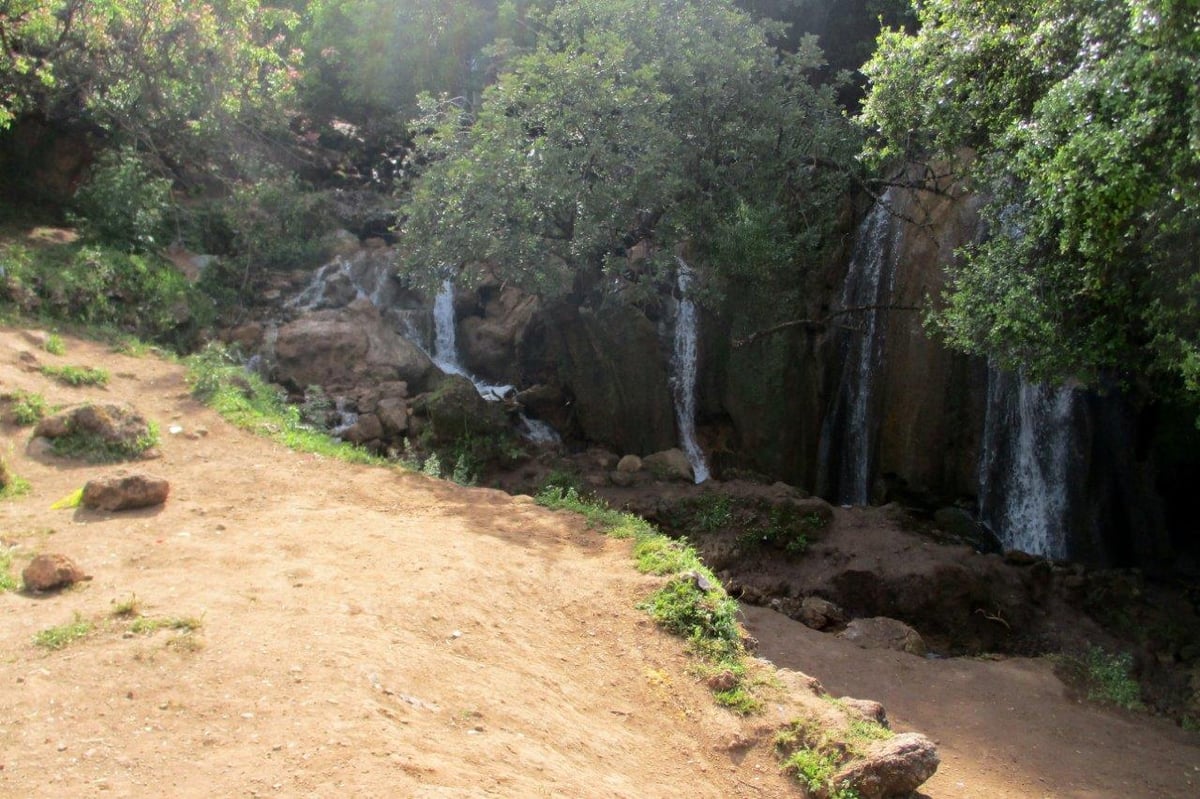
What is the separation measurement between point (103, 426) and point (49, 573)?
405 cm

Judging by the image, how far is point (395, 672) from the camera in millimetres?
5426

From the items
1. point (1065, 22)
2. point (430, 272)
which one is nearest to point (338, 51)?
point (430, 272)

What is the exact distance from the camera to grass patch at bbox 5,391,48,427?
991cm

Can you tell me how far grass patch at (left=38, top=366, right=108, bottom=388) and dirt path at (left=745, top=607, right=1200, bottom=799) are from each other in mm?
8152

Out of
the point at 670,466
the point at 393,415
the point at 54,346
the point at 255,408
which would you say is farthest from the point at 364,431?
the point at 670,466

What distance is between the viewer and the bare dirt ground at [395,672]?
14.4 feet

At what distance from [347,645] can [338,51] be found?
18.7 m

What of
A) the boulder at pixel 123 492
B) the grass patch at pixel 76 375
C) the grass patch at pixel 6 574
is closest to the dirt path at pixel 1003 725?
the boulder at pixel 123 492

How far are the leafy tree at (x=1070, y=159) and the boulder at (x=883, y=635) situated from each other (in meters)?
2.84

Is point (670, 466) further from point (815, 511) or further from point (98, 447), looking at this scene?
point (98, 447)

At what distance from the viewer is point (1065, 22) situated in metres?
7.60

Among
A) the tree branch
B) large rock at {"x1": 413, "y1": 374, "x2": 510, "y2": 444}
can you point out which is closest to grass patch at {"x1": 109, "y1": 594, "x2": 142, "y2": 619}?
large rock at {"x1": 413, "y1": 374, "x2": 510, "y2": 444}

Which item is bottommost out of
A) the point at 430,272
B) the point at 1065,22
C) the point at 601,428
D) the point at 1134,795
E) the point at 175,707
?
the point at 1134,795

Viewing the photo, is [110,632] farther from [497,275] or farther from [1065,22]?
[497,275]
